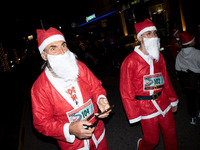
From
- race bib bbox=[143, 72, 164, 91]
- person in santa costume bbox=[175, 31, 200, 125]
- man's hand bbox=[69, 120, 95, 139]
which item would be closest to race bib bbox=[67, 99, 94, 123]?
man's hand bbox=[69, 120, 95, 139]

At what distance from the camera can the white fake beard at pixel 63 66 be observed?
6.10 ft

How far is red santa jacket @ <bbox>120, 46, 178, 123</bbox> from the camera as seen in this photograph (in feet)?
7.97

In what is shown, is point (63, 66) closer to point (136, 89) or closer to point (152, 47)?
point (136, 89)

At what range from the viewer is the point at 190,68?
10.5 feet

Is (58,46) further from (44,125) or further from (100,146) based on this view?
(100,146)

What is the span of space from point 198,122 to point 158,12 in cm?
1492

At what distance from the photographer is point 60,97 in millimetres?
1870

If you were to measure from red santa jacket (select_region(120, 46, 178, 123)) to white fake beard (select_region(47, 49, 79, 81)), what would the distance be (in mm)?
959

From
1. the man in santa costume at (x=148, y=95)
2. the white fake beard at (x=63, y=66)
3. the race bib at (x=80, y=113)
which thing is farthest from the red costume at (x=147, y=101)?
the white fake beard at (x=63, y=66)

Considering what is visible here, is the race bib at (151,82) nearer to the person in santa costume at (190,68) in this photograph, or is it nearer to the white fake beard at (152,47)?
the white fake beard at (152,47)

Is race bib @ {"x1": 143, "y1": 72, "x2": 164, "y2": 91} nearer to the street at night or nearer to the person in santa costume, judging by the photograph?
the street at night

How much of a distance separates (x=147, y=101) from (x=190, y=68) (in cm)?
151

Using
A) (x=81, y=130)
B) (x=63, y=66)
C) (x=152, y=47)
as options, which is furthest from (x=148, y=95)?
(x=63, y=66)

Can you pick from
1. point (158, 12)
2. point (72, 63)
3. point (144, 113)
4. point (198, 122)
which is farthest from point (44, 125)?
point (158, 12)
